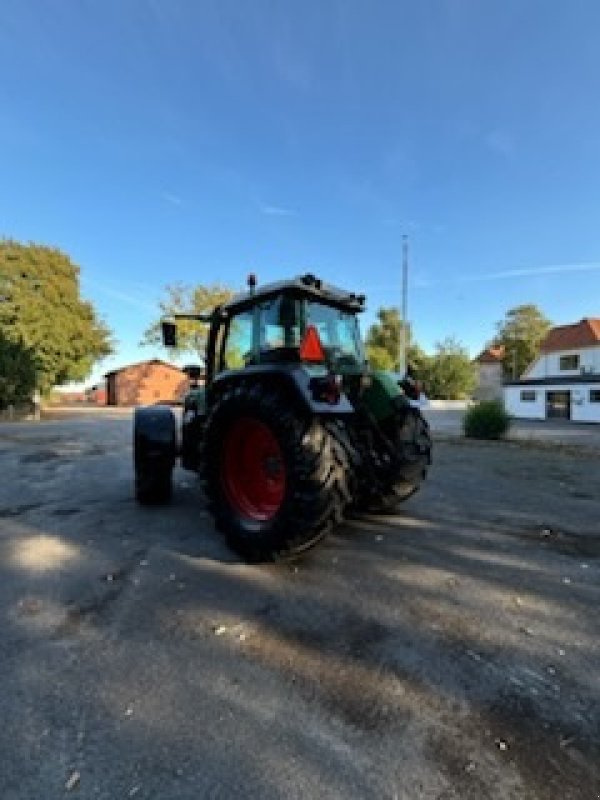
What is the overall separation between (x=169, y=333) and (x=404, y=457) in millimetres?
2936

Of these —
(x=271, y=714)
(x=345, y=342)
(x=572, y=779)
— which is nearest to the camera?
(x=572, y=779)

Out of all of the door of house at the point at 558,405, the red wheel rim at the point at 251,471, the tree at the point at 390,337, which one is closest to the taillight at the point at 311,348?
the red wheel rim at the point at 251,471

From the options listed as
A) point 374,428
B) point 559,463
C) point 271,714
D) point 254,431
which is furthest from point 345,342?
point 559,463

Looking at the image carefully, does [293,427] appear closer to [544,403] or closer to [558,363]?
[544,403]

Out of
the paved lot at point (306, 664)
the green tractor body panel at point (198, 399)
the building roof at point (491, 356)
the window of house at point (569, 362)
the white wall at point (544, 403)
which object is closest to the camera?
the paved lot at point (306, 664)

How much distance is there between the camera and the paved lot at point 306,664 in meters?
1.95

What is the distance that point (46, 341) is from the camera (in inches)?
1235

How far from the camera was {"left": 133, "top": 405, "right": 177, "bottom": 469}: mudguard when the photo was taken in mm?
5898

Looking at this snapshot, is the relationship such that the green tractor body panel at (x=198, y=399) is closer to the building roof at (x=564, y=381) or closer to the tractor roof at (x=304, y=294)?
the tractor roof at (x=304, y=294)

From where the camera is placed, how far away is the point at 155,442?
5867 mm

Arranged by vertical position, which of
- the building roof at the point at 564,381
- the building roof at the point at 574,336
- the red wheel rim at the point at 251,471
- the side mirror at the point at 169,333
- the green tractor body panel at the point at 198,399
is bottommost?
the red wheel rim at the point at 251,471

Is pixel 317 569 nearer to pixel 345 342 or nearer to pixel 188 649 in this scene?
pixel 188 649

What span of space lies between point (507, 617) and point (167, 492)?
412 cm

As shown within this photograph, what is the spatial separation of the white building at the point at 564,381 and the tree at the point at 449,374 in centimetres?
1448
